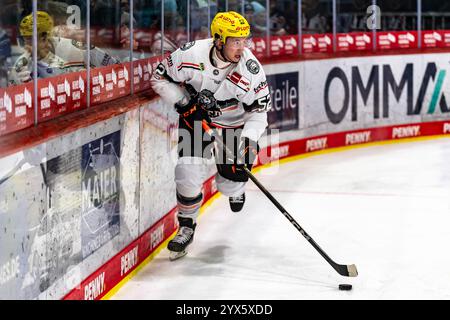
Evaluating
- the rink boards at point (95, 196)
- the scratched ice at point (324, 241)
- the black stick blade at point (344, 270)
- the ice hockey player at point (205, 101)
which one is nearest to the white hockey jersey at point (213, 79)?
the ice hockey player at point (205, 101)

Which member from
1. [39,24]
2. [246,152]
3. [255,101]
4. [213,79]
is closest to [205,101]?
[213,79]

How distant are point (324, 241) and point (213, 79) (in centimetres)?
123

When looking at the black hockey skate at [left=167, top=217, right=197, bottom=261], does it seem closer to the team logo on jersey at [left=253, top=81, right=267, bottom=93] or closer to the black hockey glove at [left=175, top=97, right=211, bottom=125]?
the black hockey glove at [left=175, top=97, right=211, bottom=125]

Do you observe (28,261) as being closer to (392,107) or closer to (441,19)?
(392,107)

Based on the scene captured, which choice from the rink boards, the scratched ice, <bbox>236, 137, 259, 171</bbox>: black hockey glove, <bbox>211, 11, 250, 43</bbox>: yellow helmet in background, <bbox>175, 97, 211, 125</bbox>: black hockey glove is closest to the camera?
the rink boards

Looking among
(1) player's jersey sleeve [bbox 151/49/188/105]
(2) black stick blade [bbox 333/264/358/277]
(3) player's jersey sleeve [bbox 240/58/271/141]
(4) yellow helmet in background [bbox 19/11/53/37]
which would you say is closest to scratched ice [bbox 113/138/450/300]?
(2) black stick blade [bbox 333/264/358/277]

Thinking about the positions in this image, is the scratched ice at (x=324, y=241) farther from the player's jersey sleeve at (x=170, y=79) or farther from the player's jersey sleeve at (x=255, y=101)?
the player's jersey sleeve at (x=170, y=79)

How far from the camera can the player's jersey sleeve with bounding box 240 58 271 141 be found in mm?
5367

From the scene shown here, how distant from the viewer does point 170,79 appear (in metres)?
5.44

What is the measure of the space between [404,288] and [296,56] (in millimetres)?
4685

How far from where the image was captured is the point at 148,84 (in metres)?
5.78

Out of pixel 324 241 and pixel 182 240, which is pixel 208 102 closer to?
pixel 182 240

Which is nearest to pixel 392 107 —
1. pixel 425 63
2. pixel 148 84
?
pixel 425 63

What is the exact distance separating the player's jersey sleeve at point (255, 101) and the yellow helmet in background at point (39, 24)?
1.58 metres
